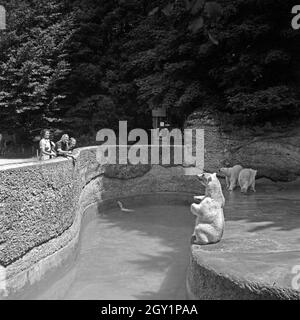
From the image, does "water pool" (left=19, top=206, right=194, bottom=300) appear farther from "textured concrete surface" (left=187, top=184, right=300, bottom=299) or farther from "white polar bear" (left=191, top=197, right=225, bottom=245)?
"textured concrete surface" (left=187, top=184, right=300, bottom=299)

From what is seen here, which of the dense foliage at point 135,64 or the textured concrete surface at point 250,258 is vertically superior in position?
the dense foliage at point 135,64

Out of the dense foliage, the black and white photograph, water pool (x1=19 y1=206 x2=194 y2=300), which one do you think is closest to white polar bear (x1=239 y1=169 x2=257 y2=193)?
the black and white photograph

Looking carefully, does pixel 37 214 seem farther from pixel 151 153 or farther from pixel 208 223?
pixel 151 153

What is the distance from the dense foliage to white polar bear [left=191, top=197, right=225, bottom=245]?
9.76 meters

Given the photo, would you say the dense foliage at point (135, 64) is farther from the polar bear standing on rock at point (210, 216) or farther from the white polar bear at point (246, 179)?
the polar bear standing on rock at point (210, 216)

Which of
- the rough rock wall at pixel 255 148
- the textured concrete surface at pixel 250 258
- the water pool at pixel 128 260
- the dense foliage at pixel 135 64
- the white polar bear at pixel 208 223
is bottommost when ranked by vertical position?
the water pool at pixel 128 260

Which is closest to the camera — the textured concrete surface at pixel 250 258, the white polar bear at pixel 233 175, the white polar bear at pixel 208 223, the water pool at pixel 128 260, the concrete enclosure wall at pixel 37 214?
the textured concrete surface at pixel 250 258

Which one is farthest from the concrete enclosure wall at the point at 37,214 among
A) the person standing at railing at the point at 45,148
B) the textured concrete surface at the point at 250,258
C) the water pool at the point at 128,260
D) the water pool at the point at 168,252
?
the textured concrete surface at the point at 250,258

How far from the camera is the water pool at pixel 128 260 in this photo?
8.25 meters

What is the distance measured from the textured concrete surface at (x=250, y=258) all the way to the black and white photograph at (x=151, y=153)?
0.10ft

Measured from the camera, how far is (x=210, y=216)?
25.0ft
